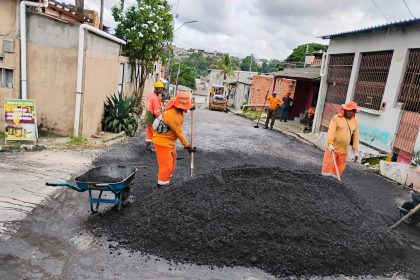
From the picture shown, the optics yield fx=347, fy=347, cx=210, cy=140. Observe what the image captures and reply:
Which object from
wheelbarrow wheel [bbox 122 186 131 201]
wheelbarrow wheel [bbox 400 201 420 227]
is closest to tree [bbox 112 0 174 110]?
wheelbarrow wheel [bbox 122 186 131 201]

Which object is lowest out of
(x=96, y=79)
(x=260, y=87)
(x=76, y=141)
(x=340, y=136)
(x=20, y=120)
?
(x=76, y=141)

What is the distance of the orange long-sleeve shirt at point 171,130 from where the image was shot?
17.9 feet

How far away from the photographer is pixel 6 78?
8.49 metres

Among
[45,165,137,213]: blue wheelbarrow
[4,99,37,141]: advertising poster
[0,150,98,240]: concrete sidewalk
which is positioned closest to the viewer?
[45,165,137,213]: blue wheelbarrow

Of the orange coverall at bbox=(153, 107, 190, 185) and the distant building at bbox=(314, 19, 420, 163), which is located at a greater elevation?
the distant building at bbox=(314, 19, 420, 163)

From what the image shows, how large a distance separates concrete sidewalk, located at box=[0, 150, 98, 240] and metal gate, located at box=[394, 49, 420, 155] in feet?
27.1

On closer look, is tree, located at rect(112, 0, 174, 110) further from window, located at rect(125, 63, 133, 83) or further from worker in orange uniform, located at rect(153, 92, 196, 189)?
worker in orange uniform, located at rect(153, 92, 196, 189)

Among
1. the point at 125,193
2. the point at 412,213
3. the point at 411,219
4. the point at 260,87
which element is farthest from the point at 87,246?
the point at 260,87

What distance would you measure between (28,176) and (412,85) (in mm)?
9898

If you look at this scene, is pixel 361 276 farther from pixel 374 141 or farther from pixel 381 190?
pixel 374 141

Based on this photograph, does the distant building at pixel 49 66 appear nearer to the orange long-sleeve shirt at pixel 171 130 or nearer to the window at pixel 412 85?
the orange long-sleeve shirt at pixel 171 130

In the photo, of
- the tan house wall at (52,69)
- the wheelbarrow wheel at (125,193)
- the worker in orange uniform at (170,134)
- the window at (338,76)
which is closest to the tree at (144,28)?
the tan house wall at (52,69)

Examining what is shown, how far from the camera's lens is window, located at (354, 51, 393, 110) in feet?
37.0

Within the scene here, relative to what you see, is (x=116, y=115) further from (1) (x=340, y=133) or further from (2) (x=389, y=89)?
(2) (x=389, y=89)
